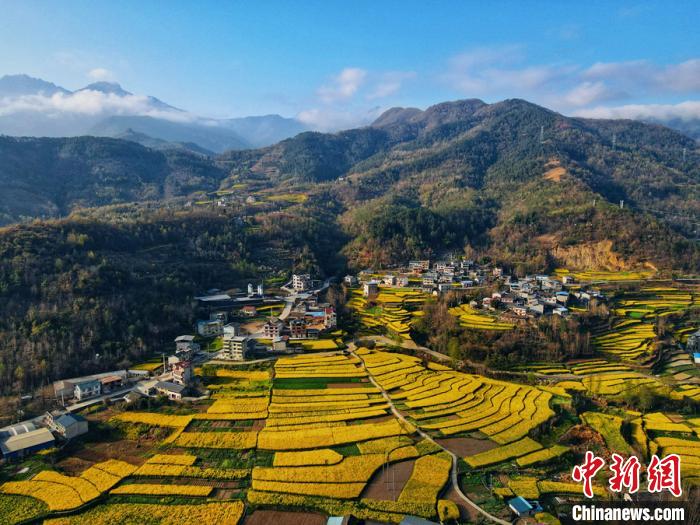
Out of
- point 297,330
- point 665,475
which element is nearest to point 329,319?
point 297,330

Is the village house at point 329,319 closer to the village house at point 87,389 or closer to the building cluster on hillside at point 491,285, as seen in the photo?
the building cluster on hillside at point 491,285

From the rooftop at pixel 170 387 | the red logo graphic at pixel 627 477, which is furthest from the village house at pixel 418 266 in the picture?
the red logo graphic at pixel 627 477

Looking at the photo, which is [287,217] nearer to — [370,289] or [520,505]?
[370,289]

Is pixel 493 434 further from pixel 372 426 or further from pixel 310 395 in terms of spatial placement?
pixel 310 395

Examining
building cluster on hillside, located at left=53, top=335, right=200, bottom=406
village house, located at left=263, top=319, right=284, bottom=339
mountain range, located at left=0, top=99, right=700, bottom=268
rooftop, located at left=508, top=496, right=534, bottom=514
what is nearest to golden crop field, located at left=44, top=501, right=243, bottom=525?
building cluster on hillside, located at left=53, top=335, right=200, bottom=406

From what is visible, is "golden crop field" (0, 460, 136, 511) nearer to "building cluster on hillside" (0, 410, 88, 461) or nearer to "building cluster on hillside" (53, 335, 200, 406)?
"building cluster on hillside" (0, 410, 88, 461)

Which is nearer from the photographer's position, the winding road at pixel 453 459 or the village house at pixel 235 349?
the winding road at pixel 453 459

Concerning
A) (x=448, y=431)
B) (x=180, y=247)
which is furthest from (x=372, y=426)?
(x=180, y=247)

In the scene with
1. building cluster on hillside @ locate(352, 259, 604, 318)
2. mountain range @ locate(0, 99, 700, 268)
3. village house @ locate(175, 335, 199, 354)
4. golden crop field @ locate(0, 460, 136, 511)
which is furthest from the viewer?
mountain range @ locate(0, 99, 700, 268)

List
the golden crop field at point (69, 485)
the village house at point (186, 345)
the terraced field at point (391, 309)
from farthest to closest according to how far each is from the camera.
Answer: the terraced field at point (391, 309)
the village house at point (186, 345)
the golden crop field at point (69, 485)

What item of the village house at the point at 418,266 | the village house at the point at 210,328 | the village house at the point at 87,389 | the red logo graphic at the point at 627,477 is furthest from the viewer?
the village house at the point at 418,266
